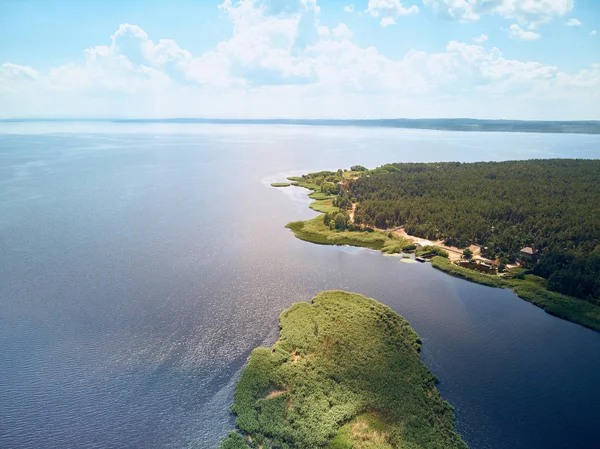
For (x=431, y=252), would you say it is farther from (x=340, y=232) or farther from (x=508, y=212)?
(x=508, y=212)

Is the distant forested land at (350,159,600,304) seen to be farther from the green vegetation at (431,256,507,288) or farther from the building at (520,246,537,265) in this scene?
the green vegetation at (431,256,507,288)

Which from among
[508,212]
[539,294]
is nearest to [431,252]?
[539,294]

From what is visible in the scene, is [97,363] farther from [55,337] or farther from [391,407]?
[391,407]

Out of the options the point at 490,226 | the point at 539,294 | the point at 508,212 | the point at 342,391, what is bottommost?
the point at 342,391

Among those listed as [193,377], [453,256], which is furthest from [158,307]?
[453,256]

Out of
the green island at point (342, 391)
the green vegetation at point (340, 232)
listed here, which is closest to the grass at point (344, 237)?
the green vegetation at point (340, 232)

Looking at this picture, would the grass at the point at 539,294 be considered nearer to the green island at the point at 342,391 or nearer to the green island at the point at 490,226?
the green island at the point at 490,226
